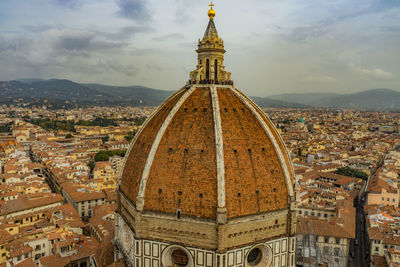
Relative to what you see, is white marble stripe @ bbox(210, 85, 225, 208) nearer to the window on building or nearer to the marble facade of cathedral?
the marble facade of cathedral

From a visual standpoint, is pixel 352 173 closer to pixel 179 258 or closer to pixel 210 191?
pixel 179 258

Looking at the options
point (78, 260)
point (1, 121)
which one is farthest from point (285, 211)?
point (1, 121)

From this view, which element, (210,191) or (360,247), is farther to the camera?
(360,247)

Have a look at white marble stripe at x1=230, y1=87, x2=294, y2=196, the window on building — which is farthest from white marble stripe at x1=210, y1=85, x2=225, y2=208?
the window on building

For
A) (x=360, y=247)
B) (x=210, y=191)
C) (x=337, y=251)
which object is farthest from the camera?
(x=360, y=247)

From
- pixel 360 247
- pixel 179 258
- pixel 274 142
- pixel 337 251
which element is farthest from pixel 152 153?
pixel 360 247

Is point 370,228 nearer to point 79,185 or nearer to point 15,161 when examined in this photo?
point 79,185

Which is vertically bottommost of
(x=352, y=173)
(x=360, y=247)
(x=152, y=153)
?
(x=360, y=247)
